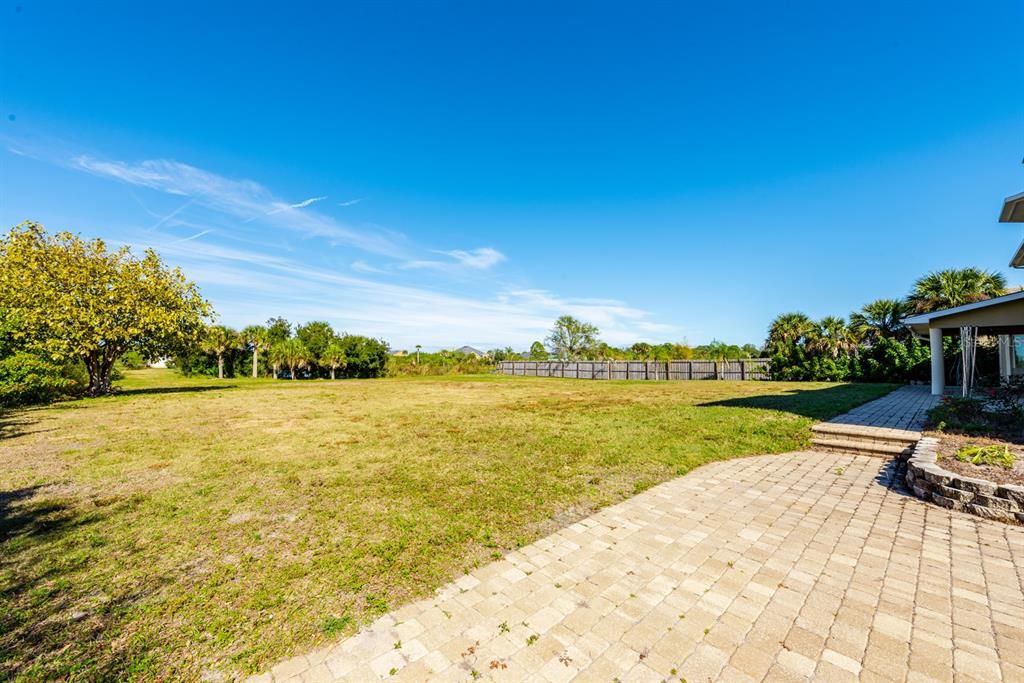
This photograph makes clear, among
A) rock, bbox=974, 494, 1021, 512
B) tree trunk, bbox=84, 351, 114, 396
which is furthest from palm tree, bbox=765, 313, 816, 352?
tree trunk, bbox=84, 351, 114, 396

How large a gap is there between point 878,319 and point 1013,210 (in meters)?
15.5

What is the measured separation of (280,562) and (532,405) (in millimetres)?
10181

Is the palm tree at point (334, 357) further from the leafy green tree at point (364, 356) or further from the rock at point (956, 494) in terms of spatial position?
the rock at point (956, 494)

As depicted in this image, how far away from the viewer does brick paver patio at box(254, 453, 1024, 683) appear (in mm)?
2070

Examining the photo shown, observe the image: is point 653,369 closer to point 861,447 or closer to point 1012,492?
point 861,447

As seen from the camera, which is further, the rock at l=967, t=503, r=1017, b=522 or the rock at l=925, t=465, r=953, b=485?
the rock at l=925, t=465, r=953, b=485

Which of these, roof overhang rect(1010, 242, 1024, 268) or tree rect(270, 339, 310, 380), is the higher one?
roof overhang rect(1010, 242, 1024, 268)

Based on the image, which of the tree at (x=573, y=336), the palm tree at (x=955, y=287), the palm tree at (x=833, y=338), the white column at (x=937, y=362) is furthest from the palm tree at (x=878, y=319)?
the tree at (x=573, y=336)

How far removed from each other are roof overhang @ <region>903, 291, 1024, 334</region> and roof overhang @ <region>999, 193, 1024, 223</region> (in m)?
1.56

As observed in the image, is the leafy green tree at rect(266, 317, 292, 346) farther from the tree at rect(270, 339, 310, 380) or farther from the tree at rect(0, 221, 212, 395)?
the tree at rect(0, 221, 212, 395)

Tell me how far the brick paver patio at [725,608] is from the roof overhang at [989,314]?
8.30 m

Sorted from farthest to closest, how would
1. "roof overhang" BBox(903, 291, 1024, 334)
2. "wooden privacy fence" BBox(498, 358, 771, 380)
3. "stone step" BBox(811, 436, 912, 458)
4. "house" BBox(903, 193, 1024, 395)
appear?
"wooden privacy fence" BBox(498, 358, 771, 380) → "roof overhang" BBox(903, 291, 1024, 334) → "house" BBox(903, 193, 1024, 395) → "stone step" BBox(811, 436, 912, 458)

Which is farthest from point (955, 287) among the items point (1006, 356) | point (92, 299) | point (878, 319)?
point (92, 299)

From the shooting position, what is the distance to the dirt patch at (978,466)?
4.19 m
